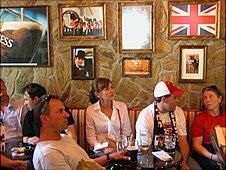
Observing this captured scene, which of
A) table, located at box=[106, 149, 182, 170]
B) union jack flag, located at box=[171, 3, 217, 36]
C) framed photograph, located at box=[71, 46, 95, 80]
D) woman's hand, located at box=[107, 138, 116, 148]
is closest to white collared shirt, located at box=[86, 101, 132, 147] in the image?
woman's hand, located at box=[107, 138, 116, 148]

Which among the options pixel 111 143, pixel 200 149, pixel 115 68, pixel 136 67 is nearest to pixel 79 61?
pixel 115 68

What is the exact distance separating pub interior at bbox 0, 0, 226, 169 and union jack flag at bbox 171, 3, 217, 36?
0.02 metres

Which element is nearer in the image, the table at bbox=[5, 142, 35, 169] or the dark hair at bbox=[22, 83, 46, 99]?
the table at bbox=[5, 142, 35, 169]

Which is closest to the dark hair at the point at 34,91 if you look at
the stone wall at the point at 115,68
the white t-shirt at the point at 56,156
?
the stone wall at the point at 115,68

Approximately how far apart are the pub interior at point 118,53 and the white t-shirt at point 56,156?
5.24 ft

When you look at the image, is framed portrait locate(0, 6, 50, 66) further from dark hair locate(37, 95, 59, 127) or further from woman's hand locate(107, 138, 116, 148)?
dark hair locate(37, 95, 59, 127)

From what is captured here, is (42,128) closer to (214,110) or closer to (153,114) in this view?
(153,114)

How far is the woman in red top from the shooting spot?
3729mm

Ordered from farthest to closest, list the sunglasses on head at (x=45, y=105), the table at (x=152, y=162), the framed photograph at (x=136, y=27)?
the framed photograph at (x=136, y=27), the table at (x=152, y=162), the sunglasses on head at (x=45, y=105)

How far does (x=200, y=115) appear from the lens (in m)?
3.82

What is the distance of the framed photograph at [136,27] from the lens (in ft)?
13.4

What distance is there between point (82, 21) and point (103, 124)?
1.23m

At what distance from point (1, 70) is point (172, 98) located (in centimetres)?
217

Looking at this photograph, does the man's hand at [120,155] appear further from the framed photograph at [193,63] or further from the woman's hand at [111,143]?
the framed photograph at [193,63]
